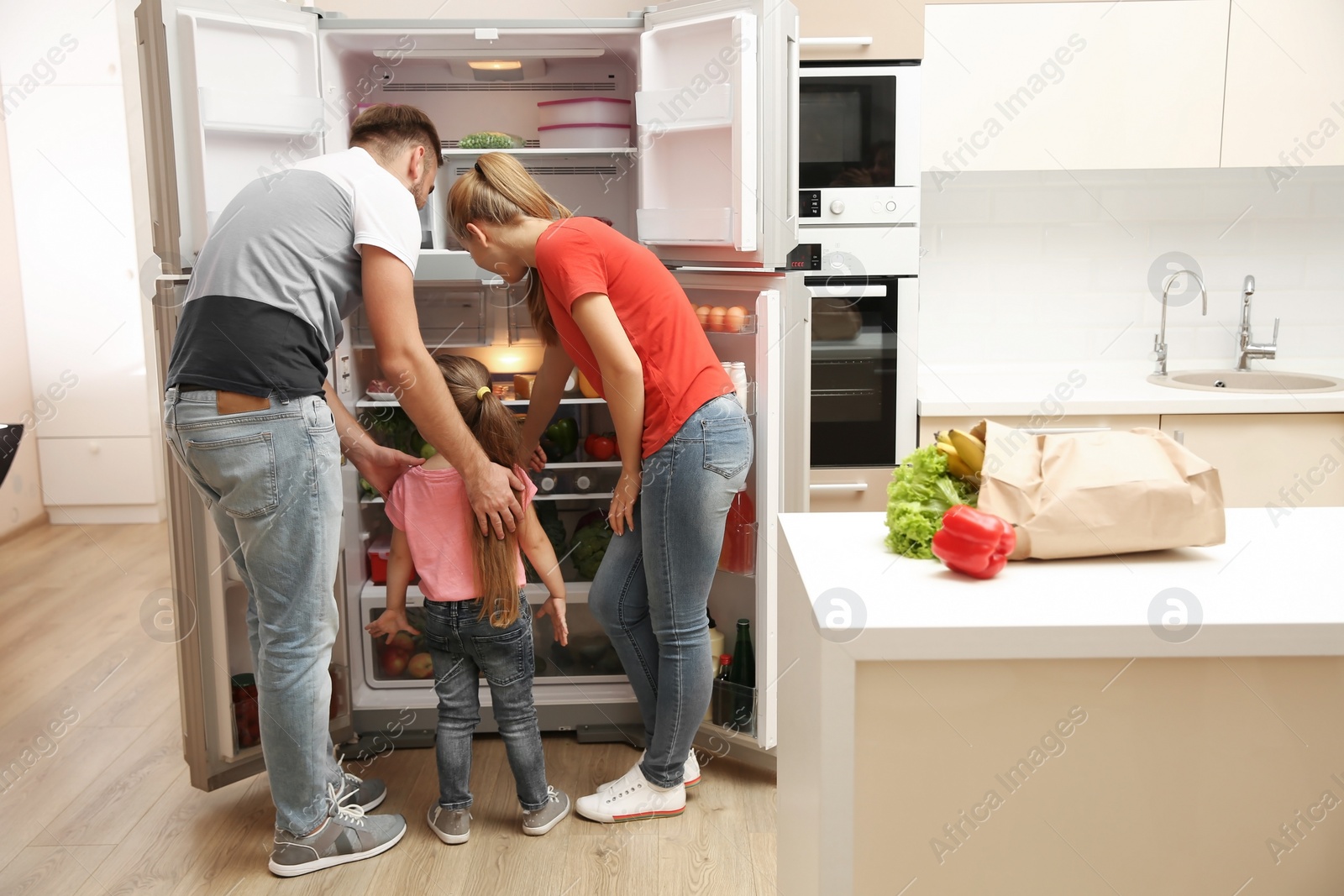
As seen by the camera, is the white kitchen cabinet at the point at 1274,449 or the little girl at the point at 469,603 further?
the white kitchen cabinet at the point at 1274,449

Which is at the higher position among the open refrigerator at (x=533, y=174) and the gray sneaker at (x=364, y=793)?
the open refrigerator at (x=533, y=174)

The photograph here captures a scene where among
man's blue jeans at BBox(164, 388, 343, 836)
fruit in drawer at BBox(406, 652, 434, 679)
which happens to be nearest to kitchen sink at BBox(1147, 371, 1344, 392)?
fruit in drawer at BBox(406, 652, 434, 679)

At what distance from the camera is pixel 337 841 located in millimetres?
1977

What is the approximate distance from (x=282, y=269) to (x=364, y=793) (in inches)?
44.9

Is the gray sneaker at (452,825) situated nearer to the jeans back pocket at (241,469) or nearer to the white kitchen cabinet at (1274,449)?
the jeans back pocket at (241,469)

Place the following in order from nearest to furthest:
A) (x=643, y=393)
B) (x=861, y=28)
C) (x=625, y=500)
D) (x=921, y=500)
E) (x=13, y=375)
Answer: (x=921, y=500), (x=643, y=393), (x=625, y=500), (x=861, y=28), (x=13, y=375)

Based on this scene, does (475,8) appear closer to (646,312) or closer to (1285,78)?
(646,312)

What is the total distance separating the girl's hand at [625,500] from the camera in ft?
6.38

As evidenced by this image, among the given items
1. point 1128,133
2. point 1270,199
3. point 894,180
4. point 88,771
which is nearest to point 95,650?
point 88,771

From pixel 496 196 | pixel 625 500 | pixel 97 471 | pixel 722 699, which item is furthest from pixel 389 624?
pixel 97 471

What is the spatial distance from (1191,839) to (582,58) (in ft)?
7.06

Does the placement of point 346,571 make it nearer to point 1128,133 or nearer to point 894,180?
point 894,180

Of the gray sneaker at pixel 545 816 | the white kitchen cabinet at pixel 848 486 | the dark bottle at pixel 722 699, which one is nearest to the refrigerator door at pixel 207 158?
the gray sneaker at pixel 545 816

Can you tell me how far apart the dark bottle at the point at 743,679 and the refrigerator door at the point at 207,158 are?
41.3 inches
